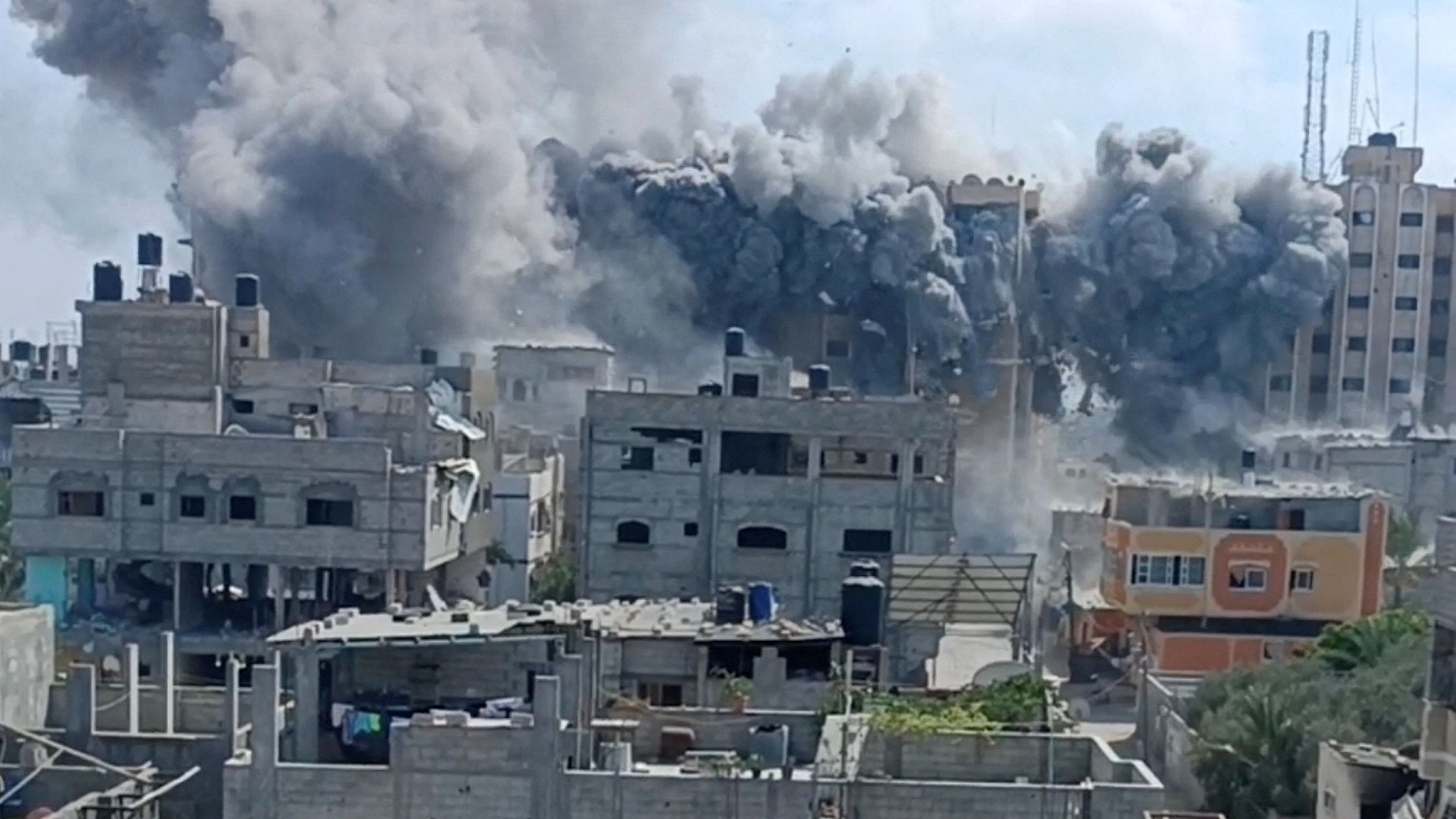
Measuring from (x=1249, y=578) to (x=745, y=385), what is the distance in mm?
10363

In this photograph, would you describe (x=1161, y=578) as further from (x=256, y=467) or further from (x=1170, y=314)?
(x=1170, y=314)

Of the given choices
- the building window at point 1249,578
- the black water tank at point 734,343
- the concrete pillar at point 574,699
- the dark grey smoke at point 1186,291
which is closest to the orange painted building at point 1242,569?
the building window at point 1249,578

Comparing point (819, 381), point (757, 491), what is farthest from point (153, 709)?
point (819, 381)

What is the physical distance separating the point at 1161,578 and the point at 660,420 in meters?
9.70

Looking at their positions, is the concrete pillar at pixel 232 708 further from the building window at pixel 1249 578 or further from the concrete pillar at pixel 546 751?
the building window at pixel 1249 578

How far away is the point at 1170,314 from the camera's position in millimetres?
57312

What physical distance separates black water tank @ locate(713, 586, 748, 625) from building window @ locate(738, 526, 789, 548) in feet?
34.3

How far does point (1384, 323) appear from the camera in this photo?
198ft

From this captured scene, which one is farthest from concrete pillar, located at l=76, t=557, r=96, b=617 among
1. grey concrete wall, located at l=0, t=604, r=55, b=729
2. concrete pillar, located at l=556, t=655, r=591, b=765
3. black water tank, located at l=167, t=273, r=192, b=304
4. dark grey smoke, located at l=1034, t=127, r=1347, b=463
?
dark grey smoke, located at l=1034, t=127, r=1347, b=463

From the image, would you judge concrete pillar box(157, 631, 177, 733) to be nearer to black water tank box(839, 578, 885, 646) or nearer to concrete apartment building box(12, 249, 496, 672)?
black water tank box(839, 578, 885, 646)

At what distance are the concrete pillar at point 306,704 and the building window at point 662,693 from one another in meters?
4.25

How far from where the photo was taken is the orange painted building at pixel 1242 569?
3234 centimetres

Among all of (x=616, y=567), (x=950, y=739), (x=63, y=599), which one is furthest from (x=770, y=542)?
(x=950, y=739)

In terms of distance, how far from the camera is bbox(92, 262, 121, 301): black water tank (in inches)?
1438
